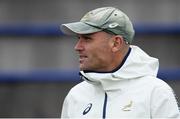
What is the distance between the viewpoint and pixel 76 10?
9039mm

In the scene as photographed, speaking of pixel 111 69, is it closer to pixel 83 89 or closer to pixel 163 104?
pixel 83 89

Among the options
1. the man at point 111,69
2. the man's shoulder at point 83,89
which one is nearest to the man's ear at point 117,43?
the man at point 111,69

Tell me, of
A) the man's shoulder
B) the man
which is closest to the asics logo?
the man

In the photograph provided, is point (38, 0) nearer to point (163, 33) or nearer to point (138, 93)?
point (163, 33)

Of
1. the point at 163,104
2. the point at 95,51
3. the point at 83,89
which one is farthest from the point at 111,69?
the point at 163,104

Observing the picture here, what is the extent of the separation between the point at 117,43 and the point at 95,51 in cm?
13

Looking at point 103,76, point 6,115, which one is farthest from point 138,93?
point 6,115

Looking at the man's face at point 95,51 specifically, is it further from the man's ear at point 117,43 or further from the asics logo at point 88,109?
the asics logo at point 88,109

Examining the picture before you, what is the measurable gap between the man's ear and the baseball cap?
23mm

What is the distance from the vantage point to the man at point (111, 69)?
4441 mm

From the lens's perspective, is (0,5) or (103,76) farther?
(0,5)

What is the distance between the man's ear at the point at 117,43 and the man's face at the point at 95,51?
1.0 inches

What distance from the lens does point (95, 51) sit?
4535 mm

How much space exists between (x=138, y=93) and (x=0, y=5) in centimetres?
480
